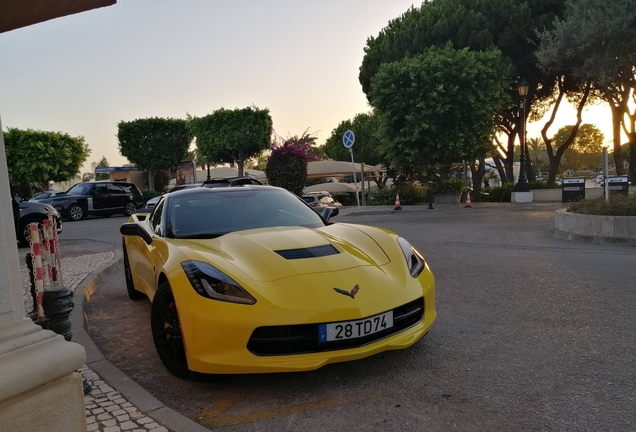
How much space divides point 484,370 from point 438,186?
1981 cm

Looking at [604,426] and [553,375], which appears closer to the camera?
[604,426]

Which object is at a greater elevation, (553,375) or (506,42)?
(506,42)

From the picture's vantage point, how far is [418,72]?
67.2 feet

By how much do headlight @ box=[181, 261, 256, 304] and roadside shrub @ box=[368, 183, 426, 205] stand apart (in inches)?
806

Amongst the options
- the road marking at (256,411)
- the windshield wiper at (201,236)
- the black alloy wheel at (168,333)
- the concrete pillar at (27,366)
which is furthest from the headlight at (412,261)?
the concrete pillar at (27,366)

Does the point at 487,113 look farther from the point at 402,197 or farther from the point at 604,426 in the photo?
the point at 604,426

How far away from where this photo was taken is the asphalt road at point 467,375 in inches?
112

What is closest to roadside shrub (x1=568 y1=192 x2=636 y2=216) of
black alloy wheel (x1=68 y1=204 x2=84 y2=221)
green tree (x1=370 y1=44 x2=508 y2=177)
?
green tree (x1=370 y1=44 x2=508 y2=177)

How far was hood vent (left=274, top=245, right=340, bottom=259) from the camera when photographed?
3.61 meters

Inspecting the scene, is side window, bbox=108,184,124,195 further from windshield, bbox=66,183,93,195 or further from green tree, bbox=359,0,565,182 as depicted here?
green tree, bbox=359,0,565,182

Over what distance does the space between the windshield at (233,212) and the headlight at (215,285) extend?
803 mm

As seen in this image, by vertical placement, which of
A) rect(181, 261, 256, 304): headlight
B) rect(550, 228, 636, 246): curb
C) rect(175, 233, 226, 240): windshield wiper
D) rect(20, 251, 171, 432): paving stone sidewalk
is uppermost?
rect(175, 233, 226, 240): windshield wiper

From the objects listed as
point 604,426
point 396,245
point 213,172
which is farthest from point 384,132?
point 213,172

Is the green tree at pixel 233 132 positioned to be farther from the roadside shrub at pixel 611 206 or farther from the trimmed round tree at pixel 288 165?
the roadside shrub at pixel 611 206
